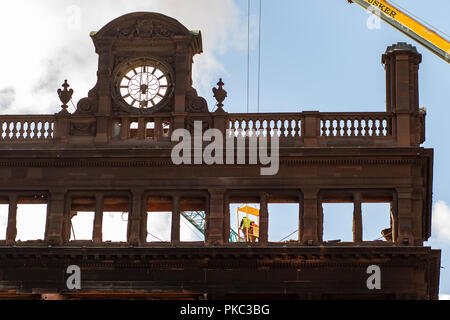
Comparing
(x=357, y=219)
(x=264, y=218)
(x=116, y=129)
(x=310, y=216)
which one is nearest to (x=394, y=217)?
(x=357, y=219)

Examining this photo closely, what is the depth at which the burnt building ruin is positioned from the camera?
2955 inches

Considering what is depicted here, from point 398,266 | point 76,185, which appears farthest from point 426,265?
point 76,185

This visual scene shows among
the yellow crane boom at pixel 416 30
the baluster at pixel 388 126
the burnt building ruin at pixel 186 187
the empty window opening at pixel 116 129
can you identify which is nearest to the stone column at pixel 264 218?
the burnt building ruin at pixel 186 187

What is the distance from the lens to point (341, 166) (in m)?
77.1

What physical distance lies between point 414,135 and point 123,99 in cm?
1345

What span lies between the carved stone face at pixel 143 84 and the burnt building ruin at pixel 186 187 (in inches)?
1.8

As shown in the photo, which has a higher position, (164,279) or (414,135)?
(414,135)

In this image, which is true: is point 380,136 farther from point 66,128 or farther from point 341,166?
point 66,128

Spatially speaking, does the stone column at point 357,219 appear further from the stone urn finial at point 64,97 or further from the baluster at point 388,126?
the stone urn finial at point 64,97

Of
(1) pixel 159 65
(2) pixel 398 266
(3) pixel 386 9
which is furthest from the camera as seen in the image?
(3) pixel 386 9

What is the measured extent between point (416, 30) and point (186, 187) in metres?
16.5
